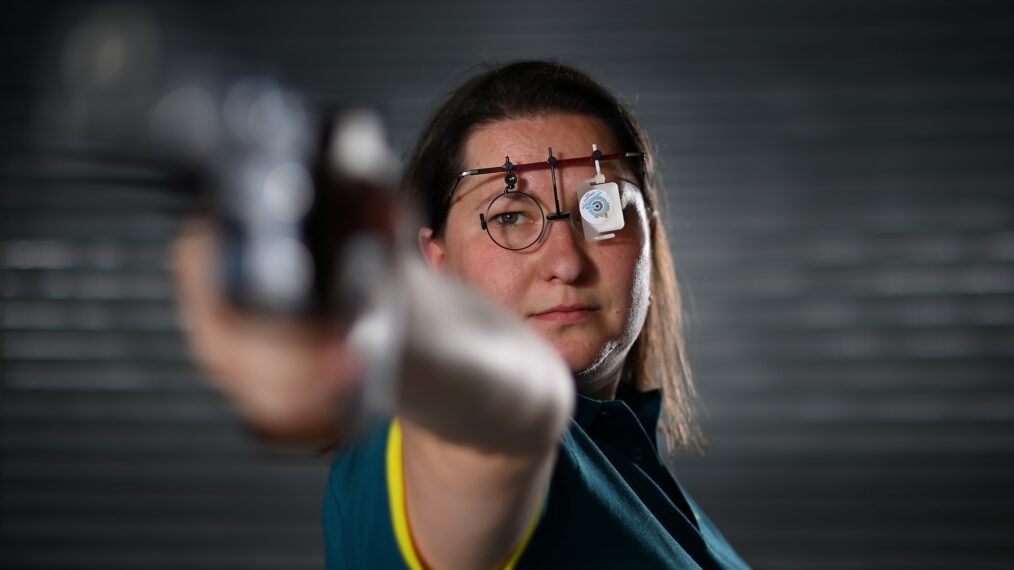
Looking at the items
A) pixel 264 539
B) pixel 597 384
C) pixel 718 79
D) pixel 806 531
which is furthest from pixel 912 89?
pixel 264 539

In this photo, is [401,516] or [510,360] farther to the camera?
[401,516]

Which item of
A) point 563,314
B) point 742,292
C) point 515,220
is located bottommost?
point 742,292

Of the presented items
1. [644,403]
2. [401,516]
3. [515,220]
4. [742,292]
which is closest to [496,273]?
[515,220]

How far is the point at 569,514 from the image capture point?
85 cm

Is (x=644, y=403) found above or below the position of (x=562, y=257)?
below

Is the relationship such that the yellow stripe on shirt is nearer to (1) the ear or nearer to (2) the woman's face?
(2) the woman's face

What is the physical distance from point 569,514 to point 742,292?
3011 mm

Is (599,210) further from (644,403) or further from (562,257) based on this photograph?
(644,403)

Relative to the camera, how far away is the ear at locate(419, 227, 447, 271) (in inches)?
53.9

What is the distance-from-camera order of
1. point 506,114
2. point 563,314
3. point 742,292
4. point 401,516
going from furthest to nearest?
point 742,292 < point 506,114 < point 563,314 < point 401,516

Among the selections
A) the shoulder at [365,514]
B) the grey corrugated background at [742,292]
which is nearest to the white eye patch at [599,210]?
the shoulder at [365,514]

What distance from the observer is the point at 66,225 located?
3.78 meters

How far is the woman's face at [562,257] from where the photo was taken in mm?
1209

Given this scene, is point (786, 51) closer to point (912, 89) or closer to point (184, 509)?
point (912, 89)
